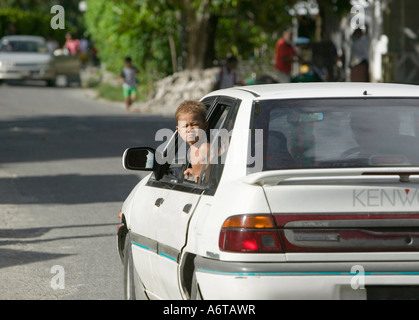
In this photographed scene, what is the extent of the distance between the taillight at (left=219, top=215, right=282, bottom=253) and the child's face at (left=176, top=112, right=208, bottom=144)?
1.21 metres

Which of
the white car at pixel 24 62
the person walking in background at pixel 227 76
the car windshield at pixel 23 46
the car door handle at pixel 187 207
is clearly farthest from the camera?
the car windshield at pixel 23 46

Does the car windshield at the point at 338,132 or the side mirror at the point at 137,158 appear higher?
the car windshield at the point at 338,132

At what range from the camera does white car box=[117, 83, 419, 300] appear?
4.80 meters

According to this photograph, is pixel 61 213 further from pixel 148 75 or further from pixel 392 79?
pixel 148 75

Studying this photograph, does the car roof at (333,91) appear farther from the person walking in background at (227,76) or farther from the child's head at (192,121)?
the person walking in background at (227,76)

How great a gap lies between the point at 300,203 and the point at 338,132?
2.30 ft

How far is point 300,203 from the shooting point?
4828 millimetres

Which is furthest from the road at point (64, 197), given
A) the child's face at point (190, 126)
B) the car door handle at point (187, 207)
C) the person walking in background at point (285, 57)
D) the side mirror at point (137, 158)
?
the person walking in background at point (285, 57)

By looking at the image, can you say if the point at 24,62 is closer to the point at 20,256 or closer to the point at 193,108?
the point at 20,256

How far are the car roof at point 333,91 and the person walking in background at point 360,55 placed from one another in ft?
62.5

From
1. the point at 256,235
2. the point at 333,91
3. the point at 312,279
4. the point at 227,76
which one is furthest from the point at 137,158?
the point at 227,76

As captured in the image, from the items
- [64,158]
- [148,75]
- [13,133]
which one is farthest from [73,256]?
[148,75]

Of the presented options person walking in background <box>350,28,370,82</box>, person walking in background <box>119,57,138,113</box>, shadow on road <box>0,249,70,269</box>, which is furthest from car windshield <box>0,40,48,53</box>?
shadow on road <box>0,249,70,269</box>

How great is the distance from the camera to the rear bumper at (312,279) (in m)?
4.75
